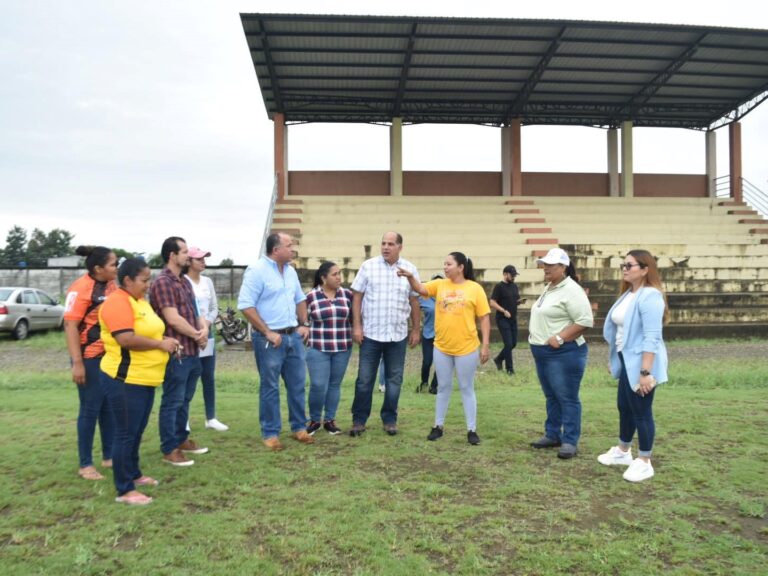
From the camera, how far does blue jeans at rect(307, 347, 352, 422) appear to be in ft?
18.9

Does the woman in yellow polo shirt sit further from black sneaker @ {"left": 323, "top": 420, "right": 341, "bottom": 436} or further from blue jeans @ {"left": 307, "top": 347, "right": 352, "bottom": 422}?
black sneaker @ {"left": 323, "top": 420, "right": 341, "bottom": 436}

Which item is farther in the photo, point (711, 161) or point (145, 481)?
point (711, 161)

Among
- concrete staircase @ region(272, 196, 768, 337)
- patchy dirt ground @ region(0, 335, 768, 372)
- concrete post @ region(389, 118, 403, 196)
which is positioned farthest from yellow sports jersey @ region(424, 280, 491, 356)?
concrete post @ region(389, 118, 403, 196)

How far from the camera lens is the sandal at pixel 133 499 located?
400 centimetres

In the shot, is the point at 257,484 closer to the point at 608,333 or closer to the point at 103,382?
the point at 103,382

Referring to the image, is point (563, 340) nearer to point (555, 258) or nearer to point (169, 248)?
point (555, 258)

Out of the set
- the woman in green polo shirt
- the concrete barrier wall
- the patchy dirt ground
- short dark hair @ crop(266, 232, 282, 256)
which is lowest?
the patchy dirt ground

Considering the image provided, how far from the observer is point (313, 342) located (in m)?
5.79

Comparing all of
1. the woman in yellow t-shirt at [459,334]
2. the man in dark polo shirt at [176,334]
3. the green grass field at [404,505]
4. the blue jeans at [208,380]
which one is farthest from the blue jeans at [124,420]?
the woman in yellow t-shirt at [459,334]

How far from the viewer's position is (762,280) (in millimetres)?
16469

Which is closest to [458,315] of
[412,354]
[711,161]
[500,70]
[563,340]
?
[563,340]

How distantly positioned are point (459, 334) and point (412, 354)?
22.3 ft

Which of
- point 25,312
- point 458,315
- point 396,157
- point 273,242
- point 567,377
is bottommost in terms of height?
point 567,377

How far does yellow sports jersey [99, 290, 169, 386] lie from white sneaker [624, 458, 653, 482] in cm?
335
